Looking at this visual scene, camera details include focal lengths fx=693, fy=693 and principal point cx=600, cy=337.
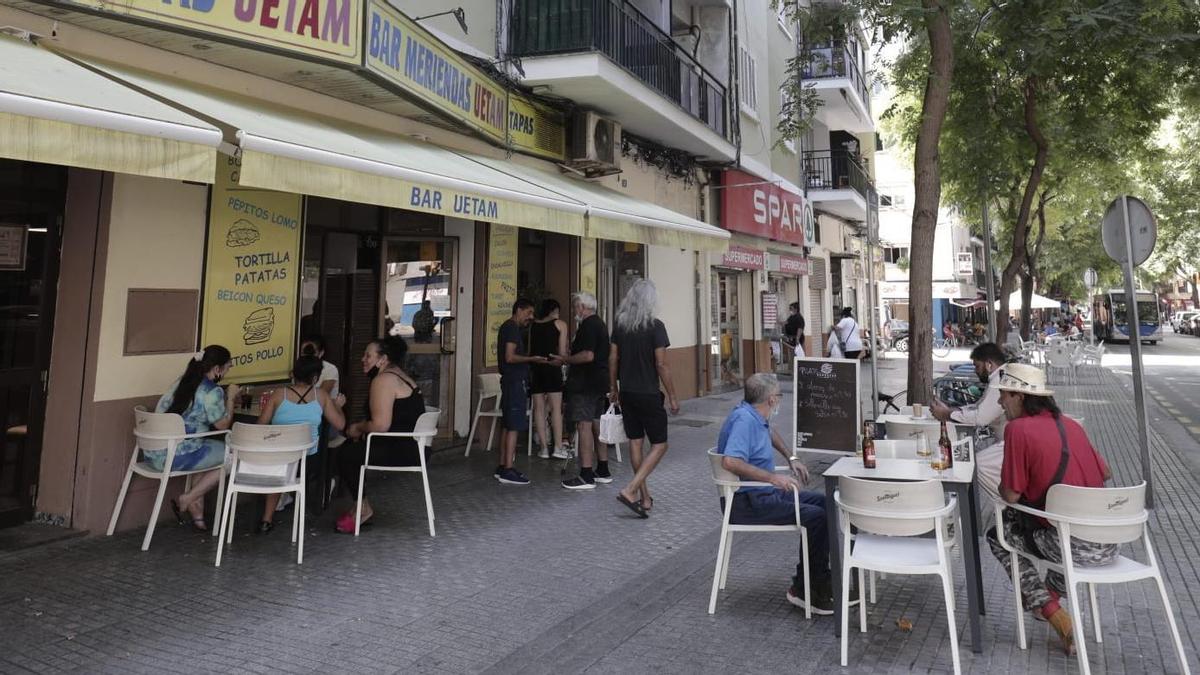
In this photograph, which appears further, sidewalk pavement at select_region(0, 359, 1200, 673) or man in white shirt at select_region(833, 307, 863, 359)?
man in white shirt at select_region(833, 307, 863, 359)

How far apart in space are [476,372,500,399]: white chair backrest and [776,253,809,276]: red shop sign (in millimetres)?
10295

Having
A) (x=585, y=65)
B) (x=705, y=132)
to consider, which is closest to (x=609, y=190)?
(x=585, y=65)

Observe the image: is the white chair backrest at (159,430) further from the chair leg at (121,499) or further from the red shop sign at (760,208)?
the red shop sign at (760,208)

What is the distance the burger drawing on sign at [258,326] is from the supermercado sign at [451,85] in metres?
2.37

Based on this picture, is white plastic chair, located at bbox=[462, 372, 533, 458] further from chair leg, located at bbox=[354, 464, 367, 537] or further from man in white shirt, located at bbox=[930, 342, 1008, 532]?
man in white shirt, located at bbox=[930, 342, 1008, 532]

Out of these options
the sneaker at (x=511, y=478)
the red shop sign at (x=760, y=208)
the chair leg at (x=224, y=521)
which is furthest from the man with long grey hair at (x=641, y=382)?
the red shop sign at (x=760, y=208)

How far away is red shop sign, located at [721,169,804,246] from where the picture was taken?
14.3 m

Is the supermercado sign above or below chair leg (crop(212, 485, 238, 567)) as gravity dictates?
above

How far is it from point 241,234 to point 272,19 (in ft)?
Answer: 5.85

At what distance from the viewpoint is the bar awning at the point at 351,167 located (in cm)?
411

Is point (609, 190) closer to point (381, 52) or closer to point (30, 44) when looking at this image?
point (381, 52)

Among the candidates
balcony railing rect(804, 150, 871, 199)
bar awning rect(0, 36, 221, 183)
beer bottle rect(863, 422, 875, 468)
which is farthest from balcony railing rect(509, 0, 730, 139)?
balcony railing rect(804, 150, 871, 199)

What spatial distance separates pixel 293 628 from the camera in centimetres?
364

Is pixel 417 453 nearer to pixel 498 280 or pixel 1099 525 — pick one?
pixel 498 280
